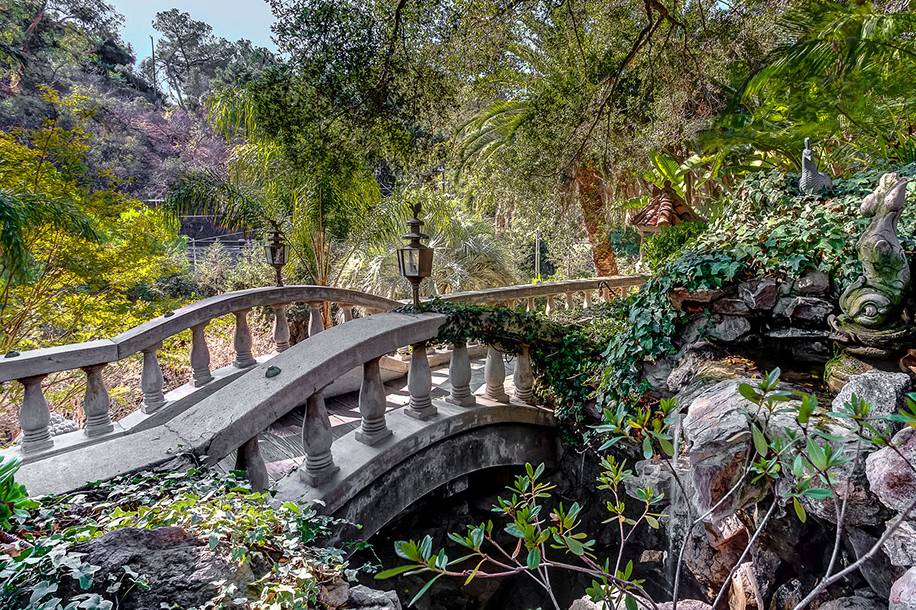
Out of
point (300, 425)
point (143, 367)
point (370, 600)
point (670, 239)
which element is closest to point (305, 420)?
point (370, 600)

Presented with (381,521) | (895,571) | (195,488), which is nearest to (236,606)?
(195,488)

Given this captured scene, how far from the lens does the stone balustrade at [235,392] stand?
1.75 m

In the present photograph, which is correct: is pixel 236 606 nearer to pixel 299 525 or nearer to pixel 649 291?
pixel 299 525

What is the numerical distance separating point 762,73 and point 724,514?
454 centimetres

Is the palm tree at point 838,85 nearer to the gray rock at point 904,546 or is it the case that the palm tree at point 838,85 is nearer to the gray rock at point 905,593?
the gray rock at point 904,546

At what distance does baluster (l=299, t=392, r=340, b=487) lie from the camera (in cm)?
224

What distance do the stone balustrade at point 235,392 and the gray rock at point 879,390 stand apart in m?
2.01

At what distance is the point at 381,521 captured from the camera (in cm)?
254

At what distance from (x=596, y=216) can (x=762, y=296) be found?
5495 mm

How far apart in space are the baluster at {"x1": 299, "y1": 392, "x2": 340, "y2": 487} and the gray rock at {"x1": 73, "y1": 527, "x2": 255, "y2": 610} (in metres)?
1.10

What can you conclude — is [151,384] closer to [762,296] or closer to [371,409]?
[371,409]

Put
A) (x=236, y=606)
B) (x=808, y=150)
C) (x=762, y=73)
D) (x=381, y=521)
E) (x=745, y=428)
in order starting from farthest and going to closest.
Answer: (x=762, y=73), (x=808, y=150), (x=381, y=521), (x=745, y=428), (x=236, y=606)

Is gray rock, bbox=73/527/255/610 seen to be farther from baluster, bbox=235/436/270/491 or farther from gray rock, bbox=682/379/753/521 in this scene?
gray rock, bbox=682/379/753/521

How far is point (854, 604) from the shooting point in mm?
1839
